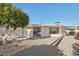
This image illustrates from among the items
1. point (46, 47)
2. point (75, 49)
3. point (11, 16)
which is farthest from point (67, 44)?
point (11, 16)

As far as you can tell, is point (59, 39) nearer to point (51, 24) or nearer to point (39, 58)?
point (51, 24)

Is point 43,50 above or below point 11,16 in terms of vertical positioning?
below

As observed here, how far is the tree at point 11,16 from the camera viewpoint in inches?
311

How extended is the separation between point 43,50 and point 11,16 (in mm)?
1211

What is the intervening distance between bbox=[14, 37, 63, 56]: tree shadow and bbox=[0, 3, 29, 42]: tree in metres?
0.73

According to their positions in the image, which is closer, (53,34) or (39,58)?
(39,58)

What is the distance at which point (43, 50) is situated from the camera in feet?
25.8

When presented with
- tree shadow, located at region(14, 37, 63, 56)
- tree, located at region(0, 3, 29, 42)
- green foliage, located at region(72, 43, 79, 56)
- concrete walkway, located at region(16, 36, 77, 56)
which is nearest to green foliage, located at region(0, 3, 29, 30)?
tree, located at region(0, 3, 29, 42)

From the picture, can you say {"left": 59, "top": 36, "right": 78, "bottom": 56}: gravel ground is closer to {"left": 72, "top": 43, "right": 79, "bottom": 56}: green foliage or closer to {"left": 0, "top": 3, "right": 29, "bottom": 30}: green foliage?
{"left": 72, "top": 43, "right": 79, "bottom": 56}: green foliage

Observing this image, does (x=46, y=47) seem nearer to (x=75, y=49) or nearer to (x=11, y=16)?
(x=75, y=49)

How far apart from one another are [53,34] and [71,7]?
89 cm

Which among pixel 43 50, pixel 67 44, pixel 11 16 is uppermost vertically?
pixel 11 16

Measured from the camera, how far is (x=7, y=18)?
26.2ft

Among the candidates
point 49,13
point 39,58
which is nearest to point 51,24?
point 49,13
